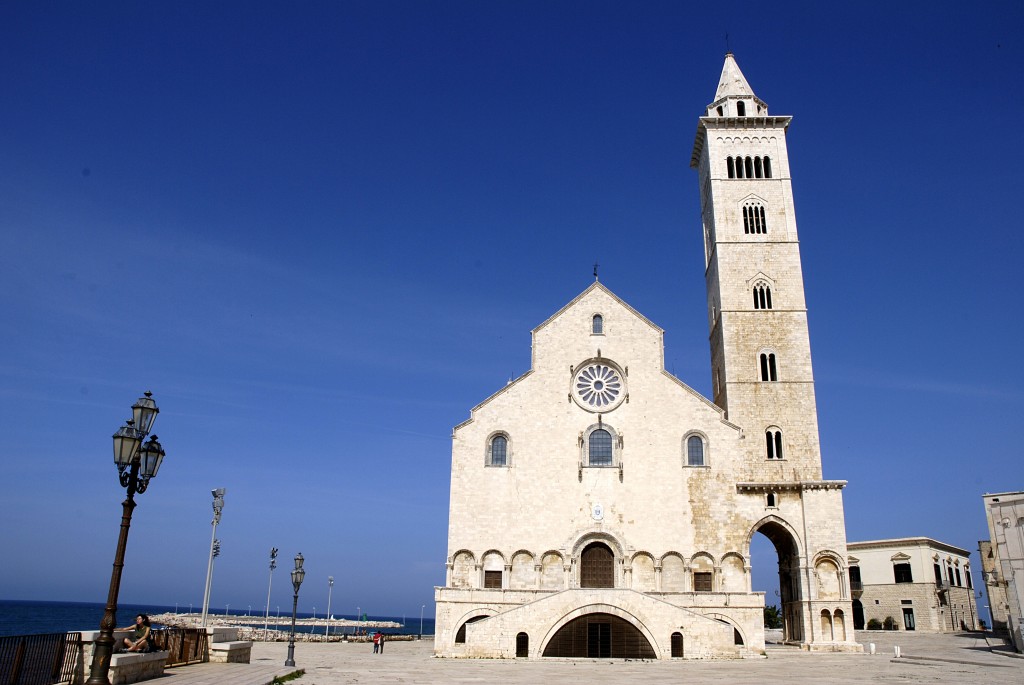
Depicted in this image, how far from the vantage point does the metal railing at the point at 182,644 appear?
18375mm

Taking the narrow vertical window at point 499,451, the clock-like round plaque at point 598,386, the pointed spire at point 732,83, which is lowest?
the narrow vertical window at point 499,451

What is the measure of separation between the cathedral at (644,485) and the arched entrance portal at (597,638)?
6 cm

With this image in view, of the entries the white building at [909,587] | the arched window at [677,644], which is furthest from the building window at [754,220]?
the white building at [909,587]

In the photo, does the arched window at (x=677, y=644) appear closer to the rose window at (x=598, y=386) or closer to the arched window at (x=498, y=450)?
the arched window at (x=498, y=450)

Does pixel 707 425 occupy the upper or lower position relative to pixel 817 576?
upper

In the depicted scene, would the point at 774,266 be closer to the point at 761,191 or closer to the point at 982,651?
the point at 761,191

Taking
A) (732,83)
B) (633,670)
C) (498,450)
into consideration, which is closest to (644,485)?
(498,450)

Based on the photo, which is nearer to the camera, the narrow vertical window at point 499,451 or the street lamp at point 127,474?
the street lamp at point 127,474

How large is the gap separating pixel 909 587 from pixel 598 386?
3680 cm

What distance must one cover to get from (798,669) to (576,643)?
9.24 meters

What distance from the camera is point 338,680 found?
20.3 meters

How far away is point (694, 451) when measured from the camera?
123 feet

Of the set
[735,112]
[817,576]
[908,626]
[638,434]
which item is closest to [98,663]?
[638,434]

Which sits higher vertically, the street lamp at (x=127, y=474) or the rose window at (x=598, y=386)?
Answer: the rose window at (x=598, y=386)
